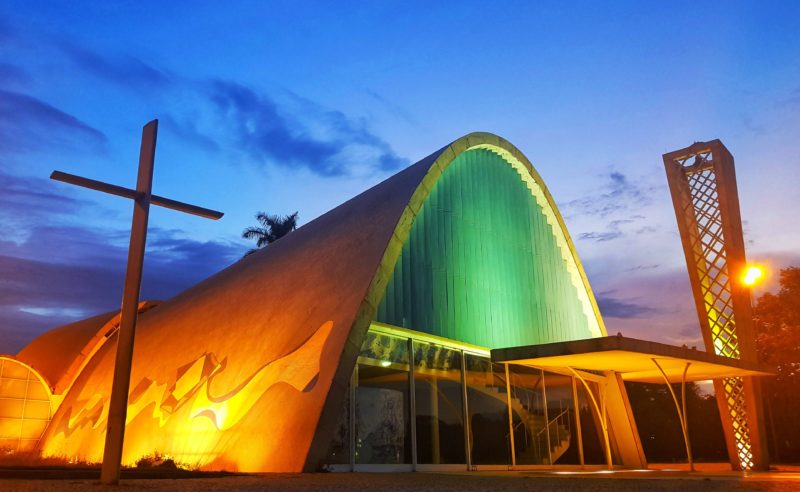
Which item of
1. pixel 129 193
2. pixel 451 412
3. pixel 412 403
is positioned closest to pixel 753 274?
pixel 451 412

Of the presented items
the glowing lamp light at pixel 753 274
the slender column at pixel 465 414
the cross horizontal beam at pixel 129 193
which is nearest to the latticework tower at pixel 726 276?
the glowing lamp light at pixel 753 274

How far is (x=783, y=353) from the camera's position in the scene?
36188 mm

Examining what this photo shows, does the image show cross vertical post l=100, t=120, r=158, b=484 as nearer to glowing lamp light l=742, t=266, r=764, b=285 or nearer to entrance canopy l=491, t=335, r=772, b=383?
entrance canopy l=491, t=335, r=772, b=383

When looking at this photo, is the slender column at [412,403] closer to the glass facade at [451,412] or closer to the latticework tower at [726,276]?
the glass facade at [451,412]

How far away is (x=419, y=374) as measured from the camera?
50.6 ft

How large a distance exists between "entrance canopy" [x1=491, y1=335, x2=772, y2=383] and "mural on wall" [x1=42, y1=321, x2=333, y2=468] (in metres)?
4.21

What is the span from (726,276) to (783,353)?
65.8 feet

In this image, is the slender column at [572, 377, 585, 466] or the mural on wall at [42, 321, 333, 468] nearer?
the mural on wall at [42, 321, 333, 468]

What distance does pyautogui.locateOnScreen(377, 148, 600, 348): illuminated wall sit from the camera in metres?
16.3

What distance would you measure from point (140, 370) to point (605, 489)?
41.2 feet

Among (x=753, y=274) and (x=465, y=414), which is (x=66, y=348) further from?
(x=753, y=274)

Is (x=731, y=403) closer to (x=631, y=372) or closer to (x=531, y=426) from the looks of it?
(x=631, y=372)

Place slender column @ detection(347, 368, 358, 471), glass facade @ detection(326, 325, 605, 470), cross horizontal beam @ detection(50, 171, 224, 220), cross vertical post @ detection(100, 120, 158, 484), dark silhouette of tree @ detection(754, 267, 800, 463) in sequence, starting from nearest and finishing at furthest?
cross vertical post @ detection(100, 120, 158, 484), cross horizontal beam @ detection(50, 171, 224, 220), slender column @ detection(347, 368, 358, 471), glass facade @ detection(326, 325, 605, 470), dark silhouette of tree @ detection(754, 267, 800, 463)

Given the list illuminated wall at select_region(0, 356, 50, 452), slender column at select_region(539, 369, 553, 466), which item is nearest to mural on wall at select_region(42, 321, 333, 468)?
illuminated wall at select_region(0, 356, 50, 452)
